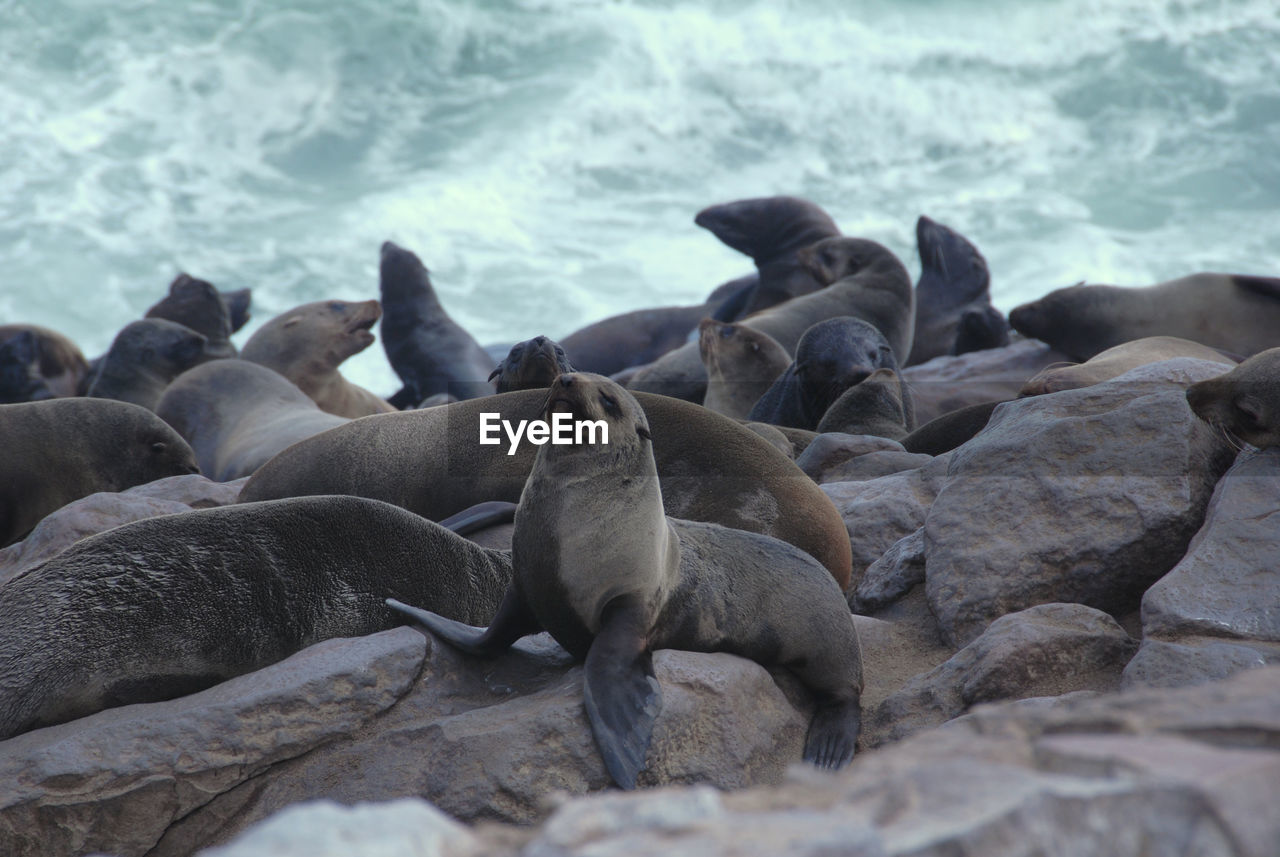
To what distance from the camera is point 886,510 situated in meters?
5.46

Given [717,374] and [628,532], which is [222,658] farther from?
[717,374]

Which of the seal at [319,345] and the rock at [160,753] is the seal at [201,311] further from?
the rock at [160,753]

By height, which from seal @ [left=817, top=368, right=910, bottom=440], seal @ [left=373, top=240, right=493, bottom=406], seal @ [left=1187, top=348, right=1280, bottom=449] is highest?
seal @ [left=1187, top=348, right=1280, bottom=449]

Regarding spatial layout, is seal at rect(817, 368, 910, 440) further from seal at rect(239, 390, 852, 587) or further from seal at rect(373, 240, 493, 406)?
seal at rect(373, 240, 493, 406)

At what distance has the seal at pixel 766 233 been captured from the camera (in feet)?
45.1

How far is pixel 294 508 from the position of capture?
4012 mm

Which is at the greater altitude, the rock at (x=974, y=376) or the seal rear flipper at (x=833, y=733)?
the seal rear flipper at (x=833, y=733)

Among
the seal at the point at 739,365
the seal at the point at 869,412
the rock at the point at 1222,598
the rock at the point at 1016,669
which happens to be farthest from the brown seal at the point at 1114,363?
the seal at the point at 739,365

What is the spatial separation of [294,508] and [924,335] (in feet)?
33.7

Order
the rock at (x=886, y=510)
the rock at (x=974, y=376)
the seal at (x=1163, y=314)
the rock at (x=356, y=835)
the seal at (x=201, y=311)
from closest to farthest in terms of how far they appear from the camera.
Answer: the rock at (x=356, y=835) → the rock at (x=886, y=510) → the seal at (x=1163, y=314) → the rock at (x=974, y=376) → the seal at (x=201, y=311)

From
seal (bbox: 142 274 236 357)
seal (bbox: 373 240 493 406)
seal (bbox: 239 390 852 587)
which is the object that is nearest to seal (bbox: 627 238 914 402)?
seal (bbox: 373 240 493 406)

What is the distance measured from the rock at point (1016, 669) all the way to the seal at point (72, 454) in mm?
5641

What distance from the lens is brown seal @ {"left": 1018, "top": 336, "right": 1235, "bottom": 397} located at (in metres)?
6.74

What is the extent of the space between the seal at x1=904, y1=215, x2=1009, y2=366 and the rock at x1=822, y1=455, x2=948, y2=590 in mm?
7454
